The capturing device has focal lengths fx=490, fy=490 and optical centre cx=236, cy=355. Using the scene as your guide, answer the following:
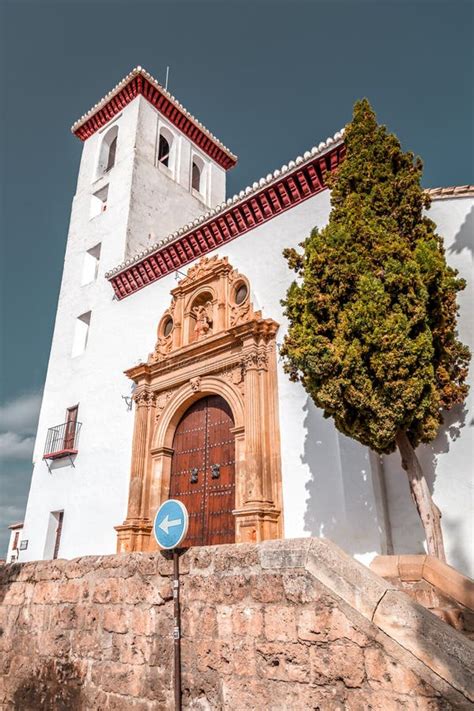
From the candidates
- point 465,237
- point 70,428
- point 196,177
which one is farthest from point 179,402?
point 196,177

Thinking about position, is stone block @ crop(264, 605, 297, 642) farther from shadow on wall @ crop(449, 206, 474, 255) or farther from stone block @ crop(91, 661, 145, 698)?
shadow on wall @ crop(449, 206, 474, 255)

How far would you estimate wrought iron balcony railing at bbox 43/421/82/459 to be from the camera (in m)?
10.3

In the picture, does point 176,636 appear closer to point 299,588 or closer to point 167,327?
point 299,588

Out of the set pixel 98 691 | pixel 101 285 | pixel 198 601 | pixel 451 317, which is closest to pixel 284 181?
pixel 451 317

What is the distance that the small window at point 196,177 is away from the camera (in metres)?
16.2

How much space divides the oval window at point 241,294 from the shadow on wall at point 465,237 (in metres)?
3.48

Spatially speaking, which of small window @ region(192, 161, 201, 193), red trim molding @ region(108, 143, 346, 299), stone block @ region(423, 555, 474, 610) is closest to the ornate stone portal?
red trim molding @ region(108, 143, 346, 299)

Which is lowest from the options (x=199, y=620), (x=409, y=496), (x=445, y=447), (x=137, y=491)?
(x=199, y=620)

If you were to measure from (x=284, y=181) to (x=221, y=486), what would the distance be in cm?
523

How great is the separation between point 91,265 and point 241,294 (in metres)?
6.00

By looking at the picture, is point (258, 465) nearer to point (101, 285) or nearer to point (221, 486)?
point (221, 486)

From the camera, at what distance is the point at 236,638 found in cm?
313

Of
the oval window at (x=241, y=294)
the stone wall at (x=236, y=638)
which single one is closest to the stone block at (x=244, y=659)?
the stone wall at (x=236, y=638)

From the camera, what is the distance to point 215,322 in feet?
29.2
